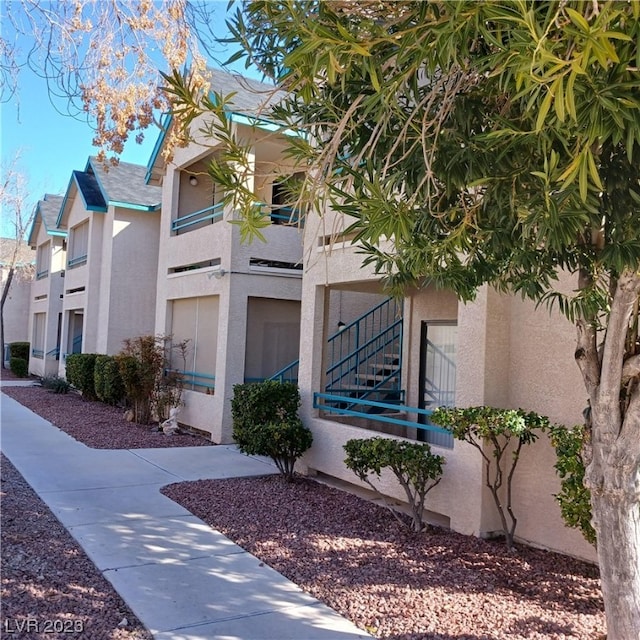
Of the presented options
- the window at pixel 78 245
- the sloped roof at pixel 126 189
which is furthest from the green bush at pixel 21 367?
the sloped roof at pixel 126 189

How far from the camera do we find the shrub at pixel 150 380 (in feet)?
45.3

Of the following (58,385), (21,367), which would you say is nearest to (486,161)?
(58,385)

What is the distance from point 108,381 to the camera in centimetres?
1603

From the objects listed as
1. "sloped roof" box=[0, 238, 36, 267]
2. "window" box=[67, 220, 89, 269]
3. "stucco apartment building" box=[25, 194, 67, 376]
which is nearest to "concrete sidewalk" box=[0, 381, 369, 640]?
"window" box=[67, 220, 89, 269]

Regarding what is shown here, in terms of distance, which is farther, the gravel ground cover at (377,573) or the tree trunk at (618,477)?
the gravel ground cover at (377,573)

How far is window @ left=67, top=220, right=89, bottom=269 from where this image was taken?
22.3 meters

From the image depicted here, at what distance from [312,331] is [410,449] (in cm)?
324

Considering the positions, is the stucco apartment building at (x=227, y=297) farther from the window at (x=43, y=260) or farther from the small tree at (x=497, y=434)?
the window at (x=43, y=260)

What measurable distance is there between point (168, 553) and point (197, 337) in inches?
326

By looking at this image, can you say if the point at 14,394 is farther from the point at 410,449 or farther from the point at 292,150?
the point at 292,150

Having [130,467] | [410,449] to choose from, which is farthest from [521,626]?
[130,467]

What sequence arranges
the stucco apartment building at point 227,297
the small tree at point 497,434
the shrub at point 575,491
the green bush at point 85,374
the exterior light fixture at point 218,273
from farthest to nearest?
the green bush at point 85,374 → the exterior light fixture at point 218,273 → the stucco apartment building at point 227,297 → the small tree at point 497,434 → the shrub at point 575,491

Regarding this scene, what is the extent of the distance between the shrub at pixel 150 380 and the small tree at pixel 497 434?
28.6 feet

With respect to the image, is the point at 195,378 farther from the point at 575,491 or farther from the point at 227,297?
the point at 575,491
